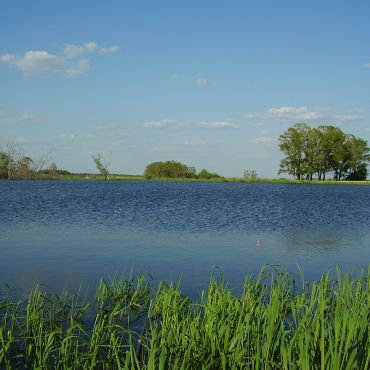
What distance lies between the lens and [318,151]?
10081cm

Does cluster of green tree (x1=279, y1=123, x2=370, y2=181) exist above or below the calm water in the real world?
above

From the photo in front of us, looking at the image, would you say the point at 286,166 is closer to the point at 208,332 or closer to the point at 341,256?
the point at 341,256

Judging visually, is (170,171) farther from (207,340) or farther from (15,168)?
(207,340)

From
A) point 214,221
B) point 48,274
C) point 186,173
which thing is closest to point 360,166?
point 186,173

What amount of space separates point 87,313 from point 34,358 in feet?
8.60

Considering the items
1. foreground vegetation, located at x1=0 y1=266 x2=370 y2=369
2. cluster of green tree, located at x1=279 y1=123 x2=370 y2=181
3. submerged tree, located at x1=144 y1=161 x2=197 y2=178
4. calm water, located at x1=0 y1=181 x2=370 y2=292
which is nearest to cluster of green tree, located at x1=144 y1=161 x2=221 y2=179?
submerged tree, located at x1=144 y1=161 x2=197 y2=178

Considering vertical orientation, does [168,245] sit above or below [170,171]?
below

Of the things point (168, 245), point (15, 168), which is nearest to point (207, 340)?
point (168, 245)

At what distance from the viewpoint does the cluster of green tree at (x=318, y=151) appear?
101m

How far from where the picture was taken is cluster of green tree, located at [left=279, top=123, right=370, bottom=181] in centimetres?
10062

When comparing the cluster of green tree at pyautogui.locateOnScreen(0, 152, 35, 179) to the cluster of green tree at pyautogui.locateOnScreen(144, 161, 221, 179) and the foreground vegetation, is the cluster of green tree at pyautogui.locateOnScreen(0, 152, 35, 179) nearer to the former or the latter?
the cluster of green tree at pyautogui.locateOnScreen(144, 161, 221, 179)

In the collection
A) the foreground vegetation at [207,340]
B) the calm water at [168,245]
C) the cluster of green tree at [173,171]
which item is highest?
the cluster of green tree at [173,171]

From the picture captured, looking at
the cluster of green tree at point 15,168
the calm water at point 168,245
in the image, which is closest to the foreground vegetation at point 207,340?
the calm water at point 168,245

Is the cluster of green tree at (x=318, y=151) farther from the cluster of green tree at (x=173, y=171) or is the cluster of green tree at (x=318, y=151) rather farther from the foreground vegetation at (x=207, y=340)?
the foreground vegetation at (x=207, y=340)
